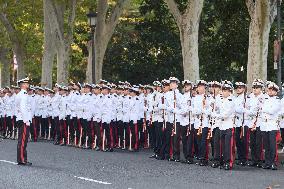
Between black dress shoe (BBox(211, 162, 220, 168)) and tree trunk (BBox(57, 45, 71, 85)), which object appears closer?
black dress shoe (BBox(211, 162, 220, 168))

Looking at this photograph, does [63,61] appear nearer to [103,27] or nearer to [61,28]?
[61,28]

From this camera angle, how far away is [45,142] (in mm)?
28641

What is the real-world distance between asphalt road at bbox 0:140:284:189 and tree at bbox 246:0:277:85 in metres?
3.91

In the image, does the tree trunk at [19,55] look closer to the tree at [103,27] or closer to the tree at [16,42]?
the tree at [16,42]

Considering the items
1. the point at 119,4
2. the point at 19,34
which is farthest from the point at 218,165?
the point at 19,34

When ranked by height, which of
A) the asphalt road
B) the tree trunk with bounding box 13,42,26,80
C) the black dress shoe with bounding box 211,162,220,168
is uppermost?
the tree trunk with bounding box 13,42,26,80

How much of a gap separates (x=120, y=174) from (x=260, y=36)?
31.2 feet

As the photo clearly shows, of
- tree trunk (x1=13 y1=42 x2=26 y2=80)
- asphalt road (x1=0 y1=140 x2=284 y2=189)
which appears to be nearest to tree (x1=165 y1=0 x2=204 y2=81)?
asphalt road (x1=0 y1=140 x2=284 y2=189)

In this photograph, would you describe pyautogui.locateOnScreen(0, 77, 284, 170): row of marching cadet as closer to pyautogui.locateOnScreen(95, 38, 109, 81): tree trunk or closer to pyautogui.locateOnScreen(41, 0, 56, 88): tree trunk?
pyautogui.locateOnScreen(95, 38, 109, 81): tree trunk

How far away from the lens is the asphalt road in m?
14.9

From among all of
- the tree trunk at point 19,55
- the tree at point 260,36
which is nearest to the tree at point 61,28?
the tree trunk at point 19,55

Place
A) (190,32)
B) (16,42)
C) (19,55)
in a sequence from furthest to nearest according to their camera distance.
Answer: (19,55)
(16,42)
(190,32)

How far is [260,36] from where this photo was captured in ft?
80.3

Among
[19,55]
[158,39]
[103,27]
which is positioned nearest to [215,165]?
[103,27]
